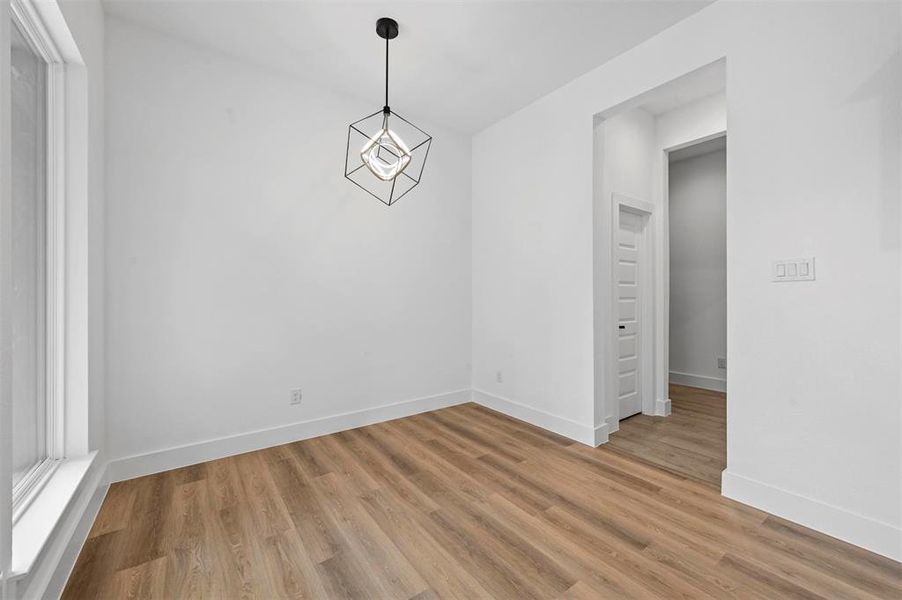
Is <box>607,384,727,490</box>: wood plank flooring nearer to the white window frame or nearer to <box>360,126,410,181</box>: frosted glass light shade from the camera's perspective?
<box>360,126,410,181</box>: frosted glass light shade

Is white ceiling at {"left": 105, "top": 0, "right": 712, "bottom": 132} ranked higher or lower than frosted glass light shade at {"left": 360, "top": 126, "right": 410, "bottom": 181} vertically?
higher

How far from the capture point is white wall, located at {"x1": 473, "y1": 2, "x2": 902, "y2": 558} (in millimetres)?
1817

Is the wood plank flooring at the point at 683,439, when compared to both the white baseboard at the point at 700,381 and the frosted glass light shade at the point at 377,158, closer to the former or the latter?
the white baseboard at the point at 700,381

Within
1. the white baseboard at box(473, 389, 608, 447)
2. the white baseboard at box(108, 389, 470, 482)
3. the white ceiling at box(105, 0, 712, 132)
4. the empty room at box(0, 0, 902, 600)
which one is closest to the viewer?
the empty room at box(0, 0, 902, 600)

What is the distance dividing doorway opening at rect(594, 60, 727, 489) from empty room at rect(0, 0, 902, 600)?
4cm

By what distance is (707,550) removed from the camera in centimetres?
184

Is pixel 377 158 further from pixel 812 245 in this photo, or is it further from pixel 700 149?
pixel 700 149

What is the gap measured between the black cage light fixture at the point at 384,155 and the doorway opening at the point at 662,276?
65.5 inches

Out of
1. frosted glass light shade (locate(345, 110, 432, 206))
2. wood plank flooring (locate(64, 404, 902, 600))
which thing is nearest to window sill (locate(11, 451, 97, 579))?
wood plank flooring (locate(64, 404, 902, 600))

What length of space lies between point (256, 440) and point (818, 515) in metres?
3.55

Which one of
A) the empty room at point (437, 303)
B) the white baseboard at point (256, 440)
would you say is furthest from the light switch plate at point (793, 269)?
the white baseboard at point (256, 440)

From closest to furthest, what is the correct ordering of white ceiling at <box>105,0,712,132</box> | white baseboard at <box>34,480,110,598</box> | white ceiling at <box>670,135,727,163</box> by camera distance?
white baseboard at <box>34,480,110,598</box>
white ceiling at <box>105,0,712,132</box>
white ceiling at <box>670,135,727,163</box>

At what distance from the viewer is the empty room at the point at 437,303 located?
177 cm

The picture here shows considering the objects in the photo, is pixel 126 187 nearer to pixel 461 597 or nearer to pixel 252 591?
pixel 252 591
